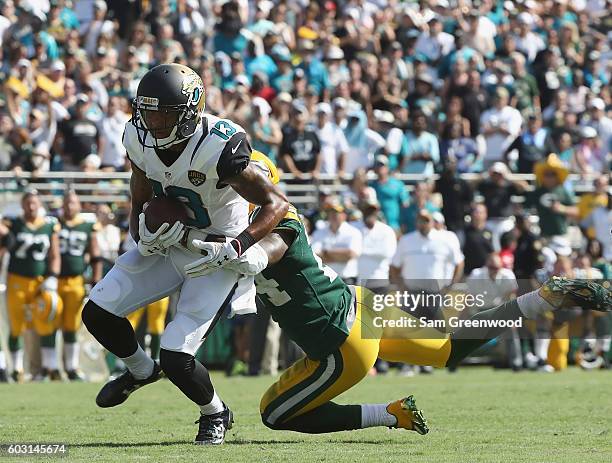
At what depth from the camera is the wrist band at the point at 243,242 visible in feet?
19.6

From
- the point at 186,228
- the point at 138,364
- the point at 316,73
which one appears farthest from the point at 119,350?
the point at 316,73

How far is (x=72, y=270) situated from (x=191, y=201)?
6.81 m

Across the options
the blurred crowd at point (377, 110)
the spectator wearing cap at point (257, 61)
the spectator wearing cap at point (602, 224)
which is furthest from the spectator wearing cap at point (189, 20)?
the spectator wearing cap at point (602, 224)

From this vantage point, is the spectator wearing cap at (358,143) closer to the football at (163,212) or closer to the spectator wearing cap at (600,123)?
the spectator wearing cap at (600,123)

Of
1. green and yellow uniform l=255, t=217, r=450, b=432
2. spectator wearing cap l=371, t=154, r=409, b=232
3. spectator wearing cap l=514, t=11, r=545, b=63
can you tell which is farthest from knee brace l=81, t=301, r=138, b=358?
spectator wearing cap l=514, t=11, r=545, b=63

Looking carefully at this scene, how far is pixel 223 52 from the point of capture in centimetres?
1670

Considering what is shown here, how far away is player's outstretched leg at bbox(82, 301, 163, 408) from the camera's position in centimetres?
629

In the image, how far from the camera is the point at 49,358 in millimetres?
12641

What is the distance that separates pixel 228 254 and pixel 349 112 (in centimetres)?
966

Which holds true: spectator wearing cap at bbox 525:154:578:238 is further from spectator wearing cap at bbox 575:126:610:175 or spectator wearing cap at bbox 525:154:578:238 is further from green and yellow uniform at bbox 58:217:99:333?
green and yellow uniform at bbox 58:217:99:333

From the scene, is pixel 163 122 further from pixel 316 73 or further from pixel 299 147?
pixel 316 73

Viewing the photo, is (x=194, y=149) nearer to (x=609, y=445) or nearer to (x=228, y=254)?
(x=228, y=254)

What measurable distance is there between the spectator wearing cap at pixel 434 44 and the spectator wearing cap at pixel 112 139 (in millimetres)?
5295

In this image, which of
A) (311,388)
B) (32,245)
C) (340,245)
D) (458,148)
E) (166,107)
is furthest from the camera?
(458,148)
